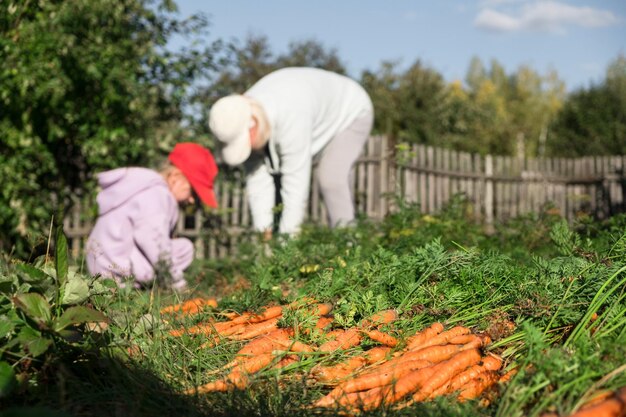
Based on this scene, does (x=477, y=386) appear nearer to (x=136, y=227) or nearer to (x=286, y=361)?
(x=286, y=361)

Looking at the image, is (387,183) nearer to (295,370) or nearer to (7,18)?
(7,18)

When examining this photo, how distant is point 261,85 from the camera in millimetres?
5234

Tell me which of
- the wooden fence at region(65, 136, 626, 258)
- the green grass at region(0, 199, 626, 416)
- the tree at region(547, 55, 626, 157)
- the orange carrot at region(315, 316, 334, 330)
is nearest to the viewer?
the green grass at region(0, 199, 626, 416)

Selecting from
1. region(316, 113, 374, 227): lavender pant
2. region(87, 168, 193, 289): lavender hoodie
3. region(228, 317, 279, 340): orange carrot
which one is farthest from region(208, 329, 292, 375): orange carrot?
region(316, 113, 374, 227): lavender pant

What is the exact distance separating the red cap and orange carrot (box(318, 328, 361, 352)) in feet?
7.75

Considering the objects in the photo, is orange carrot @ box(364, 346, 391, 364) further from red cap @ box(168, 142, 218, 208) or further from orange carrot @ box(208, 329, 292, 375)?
red cap @ box(168, 142, 218, 208)

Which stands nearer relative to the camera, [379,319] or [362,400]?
[362,400]

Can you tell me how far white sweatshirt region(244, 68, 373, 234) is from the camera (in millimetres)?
4930

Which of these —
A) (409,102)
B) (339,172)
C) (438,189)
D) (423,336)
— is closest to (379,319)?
(423,336)

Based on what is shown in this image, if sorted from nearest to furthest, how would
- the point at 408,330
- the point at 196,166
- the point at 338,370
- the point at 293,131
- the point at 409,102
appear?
the point at 338,370 < the point at 408,330 < the point at 196,166 < the point at 293,131 < the point at 409,102

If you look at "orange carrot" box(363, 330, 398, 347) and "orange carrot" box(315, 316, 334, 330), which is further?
"orange carrot" box(315, 316, 334, 330)

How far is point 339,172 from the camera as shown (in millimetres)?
5598

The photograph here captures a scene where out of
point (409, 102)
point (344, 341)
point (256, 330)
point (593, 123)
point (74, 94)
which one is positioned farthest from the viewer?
point (593, 123)

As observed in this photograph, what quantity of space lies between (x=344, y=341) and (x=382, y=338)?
0.15 m
